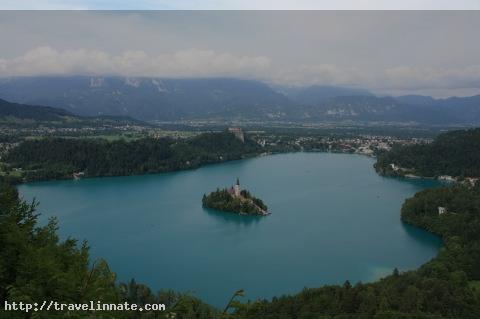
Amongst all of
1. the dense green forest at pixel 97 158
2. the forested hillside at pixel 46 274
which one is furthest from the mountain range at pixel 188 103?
the forested hillside at pixel 46 274

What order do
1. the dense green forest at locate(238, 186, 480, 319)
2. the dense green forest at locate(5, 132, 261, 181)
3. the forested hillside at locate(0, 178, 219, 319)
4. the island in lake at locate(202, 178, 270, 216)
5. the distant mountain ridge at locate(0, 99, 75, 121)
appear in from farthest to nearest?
the distant mountain ridge at locate(0, 99, 75, 121)
the dense green forest at locate(5, 132, 261, 181)
the island in lake at locate(202, 178, 270, 216)
the dense green forest at locate(238, 186, 480, 319)
the forested hillside at locate(0, 178, 219, 319)

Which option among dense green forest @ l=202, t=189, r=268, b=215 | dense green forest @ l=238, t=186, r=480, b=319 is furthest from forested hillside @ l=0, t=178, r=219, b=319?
dense green forest @ l=202, t=189, r=268, b=215

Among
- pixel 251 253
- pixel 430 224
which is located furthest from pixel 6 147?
pixel 430 224

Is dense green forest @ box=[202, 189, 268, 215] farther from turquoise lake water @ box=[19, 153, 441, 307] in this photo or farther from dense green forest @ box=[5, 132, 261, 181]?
dense green forest @ box=[5, 132, 261, 181]

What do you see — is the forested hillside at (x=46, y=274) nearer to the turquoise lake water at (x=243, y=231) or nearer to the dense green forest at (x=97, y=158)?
the turquoise lake water at (x=243, y=231)

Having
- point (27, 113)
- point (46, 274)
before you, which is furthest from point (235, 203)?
point (27, 113)

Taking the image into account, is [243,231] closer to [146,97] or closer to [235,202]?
[235,202]
